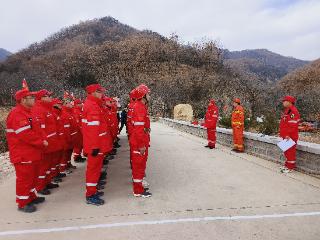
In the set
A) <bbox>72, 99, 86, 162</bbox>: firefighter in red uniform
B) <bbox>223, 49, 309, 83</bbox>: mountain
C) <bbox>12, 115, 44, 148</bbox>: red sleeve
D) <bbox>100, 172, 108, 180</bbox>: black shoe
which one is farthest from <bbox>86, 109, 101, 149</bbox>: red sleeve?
<bbox>223, 49, 309, 83</bbox>: mountain

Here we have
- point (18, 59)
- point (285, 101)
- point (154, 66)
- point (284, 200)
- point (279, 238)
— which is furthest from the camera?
point (18, 59)

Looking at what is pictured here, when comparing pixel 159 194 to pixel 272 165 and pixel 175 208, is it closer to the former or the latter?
pixel 175 208

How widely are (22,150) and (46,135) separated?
158 centimetres

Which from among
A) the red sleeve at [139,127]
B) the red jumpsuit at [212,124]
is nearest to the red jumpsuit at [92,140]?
the red sleeve at [139,127]

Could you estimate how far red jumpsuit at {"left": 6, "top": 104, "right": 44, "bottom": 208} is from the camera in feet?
20.1

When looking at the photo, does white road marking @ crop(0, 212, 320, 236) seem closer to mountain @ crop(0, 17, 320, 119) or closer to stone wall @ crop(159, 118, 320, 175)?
stone wall @ crop(159, 118, 320, 175)

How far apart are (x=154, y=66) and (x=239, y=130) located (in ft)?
245

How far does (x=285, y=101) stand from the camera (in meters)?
9.20

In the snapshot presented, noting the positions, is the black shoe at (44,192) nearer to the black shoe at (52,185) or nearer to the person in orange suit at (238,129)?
the black shoe at (52,185)

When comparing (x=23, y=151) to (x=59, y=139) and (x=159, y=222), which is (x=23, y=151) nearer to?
(x=59, y=139)

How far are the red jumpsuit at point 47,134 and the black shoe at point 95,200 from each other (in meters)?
1.33

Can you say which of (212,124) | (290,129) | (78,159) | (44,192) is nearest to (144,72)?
(212,124)

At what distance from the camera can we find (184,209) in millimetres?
6086

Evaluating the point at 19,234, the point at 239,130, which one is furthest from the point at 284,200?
the point at 239,130
